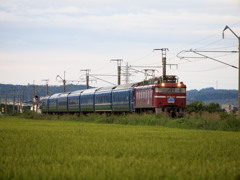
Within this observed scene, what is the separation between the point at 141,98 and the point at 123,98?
509 cm

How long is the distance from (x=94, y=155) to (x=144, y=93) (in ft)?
116

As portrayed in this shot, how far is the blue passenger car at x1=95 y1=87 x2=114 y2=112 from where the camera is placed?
5838 cm

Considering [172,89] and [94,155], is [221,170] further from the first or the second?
[172,89]

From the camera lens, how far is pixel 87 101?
6744cm

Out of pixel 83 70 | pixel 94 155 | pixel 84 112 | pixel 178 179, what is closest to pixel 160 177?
pixel 178 179

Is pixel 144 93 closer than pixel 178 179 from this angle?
No

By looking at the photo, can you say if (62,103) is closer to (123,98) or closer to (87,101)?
(87,101)

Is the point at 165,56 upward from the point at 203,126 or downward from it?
upward

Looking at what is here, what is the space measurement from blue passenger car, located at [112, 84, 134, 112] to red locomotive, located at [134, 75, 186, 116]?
2.39 m

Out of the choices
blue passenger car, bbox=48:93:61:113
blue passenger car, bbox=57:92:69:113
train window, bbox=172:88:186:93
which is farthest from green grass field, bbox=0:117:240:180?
blue passenger car, bbox=48:93:61:113

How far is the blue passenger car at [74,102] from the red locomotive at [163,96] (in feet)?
79.0

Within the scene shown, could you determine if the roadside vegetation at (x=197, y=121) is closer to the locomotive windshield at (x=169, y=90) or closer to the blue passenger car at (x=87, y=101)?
the locomotive windshield at (x=169, y=90)

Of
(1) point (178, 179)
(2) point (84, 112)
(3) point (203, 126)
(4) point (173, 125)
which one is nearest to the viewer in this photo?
(1) point (178, 179)

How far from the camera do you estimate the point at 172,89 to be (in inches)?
1841
